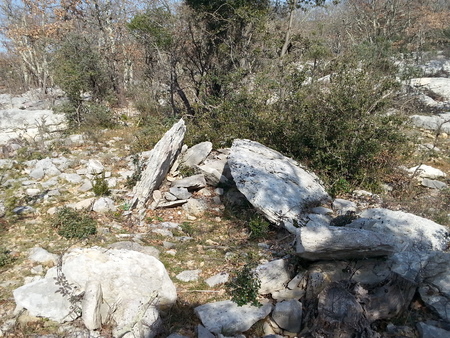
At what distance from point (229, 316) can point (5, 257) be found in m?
2.71

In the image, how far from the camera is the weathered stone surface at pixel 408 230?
12.7ft

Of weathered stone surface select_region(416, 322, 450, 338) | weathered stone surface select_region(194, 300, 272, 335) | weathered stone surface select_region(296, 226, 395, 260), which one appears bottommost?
weathered stone surface select_region(194, 300, 272, 335)

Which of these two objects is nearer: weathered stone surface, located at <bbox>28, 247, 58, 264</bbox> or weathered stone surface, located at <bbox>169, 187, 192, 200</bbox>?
weathered stone surface, located at <bbox>28, 247, 58, 264</bbox>

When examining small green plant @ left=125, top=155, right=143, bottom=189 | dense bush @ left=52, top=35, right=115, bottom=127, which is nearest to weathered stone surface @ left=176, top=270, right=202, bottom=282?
small green plant @ left=125, top=155, right=143, bottom=189

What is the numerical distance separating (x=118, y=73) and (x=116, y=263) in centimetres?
1071

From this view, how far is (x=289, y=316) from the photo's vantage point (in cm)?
287

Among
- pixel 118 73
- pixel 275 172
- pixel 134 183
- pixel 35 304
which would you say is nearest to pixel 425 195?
pixel 275 172

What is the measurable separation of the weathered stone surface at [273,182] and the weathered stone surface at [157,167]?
119 centimetres

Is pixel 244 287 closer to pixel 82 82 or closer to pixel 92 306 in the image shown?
pixel 92 306

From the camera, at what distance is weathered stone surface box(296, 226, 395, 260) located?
3150 mm

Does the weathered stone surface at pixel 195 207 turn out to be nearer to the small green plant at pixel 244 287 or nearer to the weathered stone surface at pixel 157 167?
the weathered stone surface at pixel 157 167

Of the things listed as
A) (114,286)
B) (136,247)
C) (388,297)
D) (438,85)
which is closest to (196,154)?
(136,247)

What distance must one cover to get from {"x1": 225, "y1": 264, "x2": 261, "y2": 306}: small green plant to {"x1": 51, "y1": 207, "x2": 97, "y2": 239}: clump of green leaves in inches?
85.2

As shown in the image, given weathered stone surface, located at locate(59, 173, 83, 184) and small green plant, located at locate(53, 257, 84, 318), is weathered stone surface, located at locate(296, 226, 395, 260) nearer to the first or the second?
small green plant, located at locate(53, 257, 84, 318)
